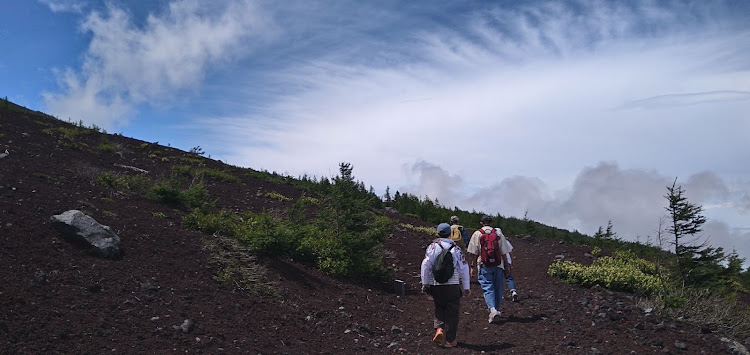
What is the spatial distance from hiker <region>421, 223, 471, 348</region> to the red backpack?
49.2 inches

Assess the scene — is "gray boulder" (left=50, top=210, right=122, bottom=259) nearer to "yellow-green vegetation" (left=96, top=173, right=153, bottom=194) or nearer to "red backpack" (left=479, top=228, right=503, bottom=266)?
"yellow-green vegetation" (left=96, top=173, right=153, bottom=194)

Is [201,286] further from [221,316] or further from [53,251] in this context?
[53,251]

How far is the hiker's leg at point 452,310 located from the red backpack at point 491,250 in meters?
1.45

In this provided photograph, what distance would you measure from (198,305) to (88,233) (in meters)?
1.98

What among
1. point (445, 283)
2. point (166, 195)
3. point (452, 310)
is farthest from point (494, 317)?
point (166, 195)

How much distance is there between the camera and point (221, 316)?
673cm

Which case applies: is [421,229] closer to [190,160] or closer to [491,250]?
[491,250]

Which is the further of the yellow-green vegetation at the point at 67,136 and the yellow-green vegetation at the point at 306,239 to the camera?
the yellow-green vegetation at the point at 67,136

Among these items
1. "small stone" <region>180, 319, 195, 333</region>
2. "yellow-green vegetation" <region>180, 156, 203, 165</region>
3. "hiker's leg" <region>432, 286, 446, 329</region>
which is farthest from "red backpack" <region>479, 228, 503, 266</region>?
"yellow-green vegetation" <region>180, 156, 203, 165</region>

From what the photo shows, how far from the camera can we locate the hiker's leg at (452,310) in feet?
22.8

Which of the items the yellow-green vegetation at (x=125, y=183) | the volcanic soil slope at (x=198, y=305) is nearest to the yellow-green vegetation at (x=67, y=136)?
the volcanic soil slope at (x=198, y=305)

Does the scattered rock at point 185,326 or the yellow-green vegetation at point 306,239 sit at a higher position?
the yellow-green vegetation at point 306,239

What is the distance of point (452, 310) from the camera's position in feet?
23.1

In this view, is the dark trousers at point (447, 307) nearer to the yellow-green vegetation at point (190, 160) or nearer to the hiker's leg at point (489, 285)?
the hiker's leg at point (489, 285)
